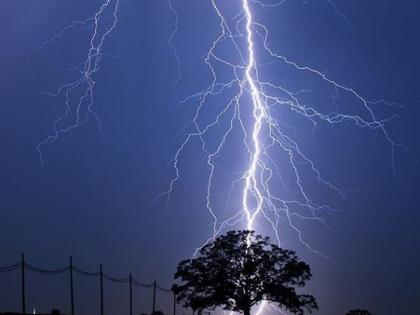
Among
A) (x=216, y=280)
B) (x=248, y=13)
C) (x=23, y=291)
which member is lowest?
(x=23, y=291)

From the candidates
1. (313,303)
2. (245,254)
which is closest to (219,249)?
(245,254)

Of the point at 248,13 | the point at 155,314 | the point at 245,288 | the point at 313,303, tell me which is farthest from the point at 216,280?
the point at 248,13

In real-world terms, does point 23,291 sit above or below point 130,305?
below

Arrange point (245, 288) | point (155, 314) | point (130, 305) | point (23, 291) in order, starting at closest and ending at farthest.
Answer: point (23, 291) < point (245, 288) < point (130, 305) < point (155, 314)

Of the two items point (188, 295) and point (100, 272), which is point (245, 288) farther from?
point (100, 272)

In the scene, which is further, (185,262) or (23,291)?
(185,262)

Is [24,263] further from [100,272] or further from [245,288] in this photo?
[245,288]

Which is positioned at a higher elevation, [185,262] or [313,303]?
[185,262]

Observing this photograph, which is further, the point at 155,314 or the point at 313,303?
the point at 155,314

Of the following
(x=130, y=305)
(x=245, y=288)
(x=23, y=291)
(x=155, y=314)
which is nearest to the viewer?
(x=23, y=291)
